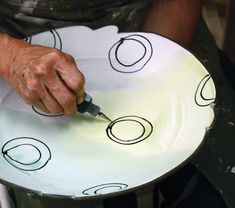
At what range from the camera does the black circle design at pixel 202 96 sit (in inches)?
33.8

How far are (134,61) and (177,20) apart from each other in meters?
0.19

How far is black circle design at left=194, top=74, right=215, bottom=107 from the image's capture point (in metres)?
0.86

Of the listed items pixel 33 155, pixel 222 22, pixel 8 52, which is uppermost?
pixel 8 52

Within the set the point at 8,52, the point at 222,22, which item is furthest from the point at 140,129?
the point at 222,22

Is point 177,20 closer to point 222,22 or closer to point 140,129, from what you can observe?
point 140,129

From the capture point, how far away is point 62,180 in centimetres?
81

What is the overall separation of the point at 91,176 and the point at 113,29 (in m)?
0.33

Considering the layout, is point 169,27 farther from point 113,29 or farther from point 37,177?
point 37,177

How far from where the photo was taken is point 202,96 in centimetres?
88

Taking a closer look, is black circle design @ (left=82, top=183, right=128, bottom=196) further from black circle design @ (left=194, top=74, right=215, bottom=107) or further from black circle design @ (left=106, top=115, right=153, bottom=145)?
black circle design @ (left=194, top=74, right=215, bottom=107)

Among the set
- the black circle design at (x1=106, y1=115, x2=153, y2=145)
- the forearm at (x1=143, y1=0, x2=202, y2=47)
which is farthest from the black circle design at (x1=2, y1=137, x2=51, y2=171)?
the forearm at (x1=143, y1=0, x2=202, y2=47)

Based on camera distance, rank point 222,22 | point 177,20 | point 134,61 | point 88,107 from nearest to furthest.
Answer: point 88,107
point 134,61
point 177,20
point 222,22

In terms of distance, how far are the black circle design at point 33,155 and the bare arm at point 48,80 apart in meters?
0.06

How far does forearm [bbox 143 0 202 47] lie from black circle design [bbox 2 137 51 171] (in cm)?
42
